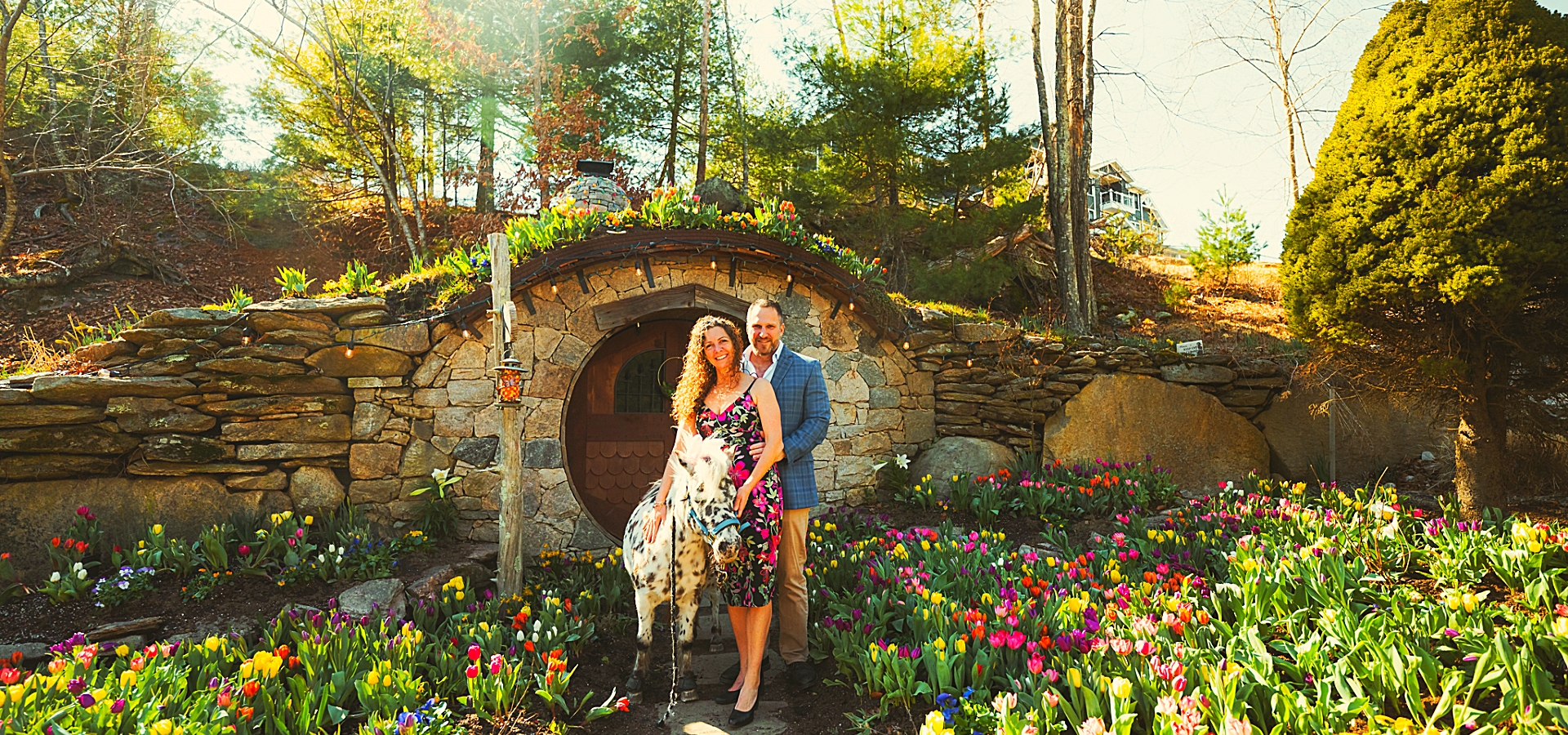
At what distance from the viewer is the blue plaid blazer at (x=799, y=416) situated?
3293 millimetres

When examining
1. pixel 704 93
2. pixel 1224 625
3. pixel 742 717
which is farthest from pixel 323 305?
pixel 704 93

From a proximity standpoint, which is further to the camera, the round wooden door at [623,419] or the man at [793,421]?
the round wooden door at [623,419]

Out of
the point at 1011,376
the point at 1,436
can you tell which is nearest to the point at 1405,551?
the point at 1011,376

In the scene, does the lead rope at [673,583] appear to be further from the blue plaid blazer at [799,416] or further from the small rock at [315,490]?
the small rock at [315,490]

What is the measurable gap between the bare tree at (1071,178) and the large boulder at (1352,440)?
291 centimetres

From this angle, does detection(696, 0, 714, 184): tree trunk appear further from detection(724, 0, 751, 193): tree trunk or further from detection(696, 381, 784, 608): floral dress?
detection(696, 381, 784, 608): floral dress

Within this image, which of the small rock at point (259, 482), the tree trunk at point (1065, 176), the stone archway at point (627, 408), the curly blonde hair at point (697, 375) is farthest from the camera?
the tree trunk at point (1065, 176)

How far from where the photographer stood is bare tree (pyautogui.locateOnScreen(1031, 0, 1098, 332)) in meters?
8.75

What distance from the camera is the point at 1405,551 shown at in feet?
11.3

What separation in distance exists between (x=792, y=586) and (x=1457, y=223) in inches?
149

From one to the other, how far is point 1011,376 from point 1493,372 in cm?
294

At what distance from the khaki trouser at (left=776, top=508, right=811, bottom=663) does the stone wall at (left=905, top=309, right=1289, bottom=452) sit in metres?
3.18

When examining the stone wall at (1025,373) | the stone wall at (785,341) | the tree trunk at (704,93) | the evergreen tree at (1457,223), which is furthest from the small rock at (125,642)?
the tree trunk at (704,93)

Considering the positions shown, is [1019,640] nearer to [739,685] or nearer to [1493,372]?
[739,685]
